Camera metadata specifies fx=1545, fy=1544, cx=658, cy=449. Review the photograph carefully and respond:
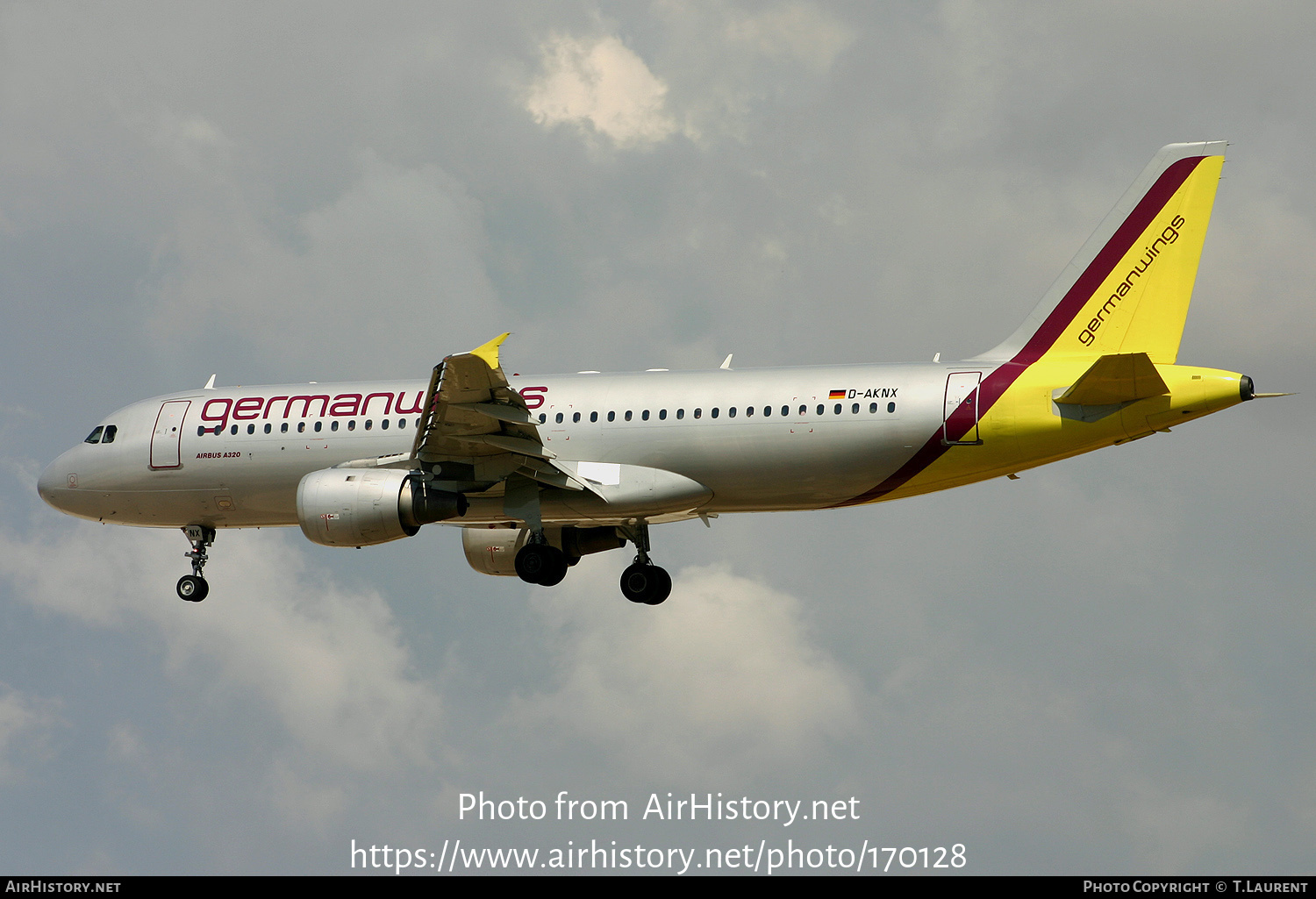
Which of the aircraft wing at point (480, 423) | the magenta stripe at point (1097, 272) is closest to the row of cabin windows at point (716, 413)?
the aircraft wing at point (480, 423)

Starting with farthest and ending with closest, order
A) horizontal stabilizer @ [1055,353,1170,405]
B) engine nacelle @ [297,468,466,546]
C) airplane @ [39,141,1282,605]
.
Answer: engine nacelle @ [297,468,466,546] < airplane @ [39,141,1282,605] < horizontal stabilizer @ [1055,353,1170,405]

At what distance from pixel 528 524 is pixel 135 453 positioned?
9385 millimetres

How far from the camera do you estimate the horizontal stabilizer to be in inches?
1053

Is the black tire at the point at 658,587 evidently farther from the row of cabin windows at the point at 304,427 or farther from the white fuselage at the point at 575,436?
the row of cabin windows at the point at 304,427

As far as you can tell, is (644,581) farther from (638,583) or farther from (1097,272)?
(1097,272)

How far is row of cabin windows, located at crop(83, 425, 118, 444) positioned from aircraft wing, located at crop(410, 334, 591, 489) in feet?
27.9

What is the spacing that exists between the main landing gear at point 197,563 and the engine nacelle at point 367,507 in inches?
222

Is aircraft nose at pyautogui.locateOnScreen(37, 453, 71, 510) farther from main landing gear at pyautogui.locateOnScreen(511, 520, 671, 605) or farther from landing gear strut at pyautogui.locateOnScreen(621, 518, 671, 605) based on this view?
landing gear strut at pyautogui.locateOnScreen(621, 518, 671, 605)

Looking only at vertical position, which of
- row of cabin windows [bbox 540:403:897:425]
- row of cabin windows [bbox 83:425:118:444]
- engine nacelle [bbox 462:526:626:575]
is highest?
row of cabin windows [bbox 83:425:118:444]

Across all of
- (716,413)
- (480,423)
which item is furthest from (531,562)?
(716,413)

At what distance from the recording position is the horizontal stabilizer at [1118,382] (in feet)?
87.7

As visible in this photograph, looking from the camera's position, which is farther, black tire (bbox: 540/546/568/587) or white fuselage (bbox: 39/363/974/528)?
black tire (bbox: 540/546/568/587)

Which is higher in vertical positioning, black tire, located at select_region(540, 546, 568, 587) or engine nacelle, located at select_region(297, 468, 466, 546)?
black tire, located at select_region(540, 546, 568, 587)

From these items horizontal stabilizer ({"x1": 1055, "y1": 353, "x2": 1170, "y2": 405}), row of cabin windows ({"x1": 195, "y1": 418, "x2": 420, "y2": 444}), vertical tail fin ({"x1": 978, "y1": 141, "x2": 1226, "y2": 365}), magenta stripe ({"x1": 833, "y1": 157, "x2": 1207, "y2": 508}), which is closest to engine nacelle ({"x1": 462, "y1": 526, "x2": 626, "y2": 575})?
row of cabin windows ({"x1": 195, "y1": 418, "x2": 420, "y2": 444})
